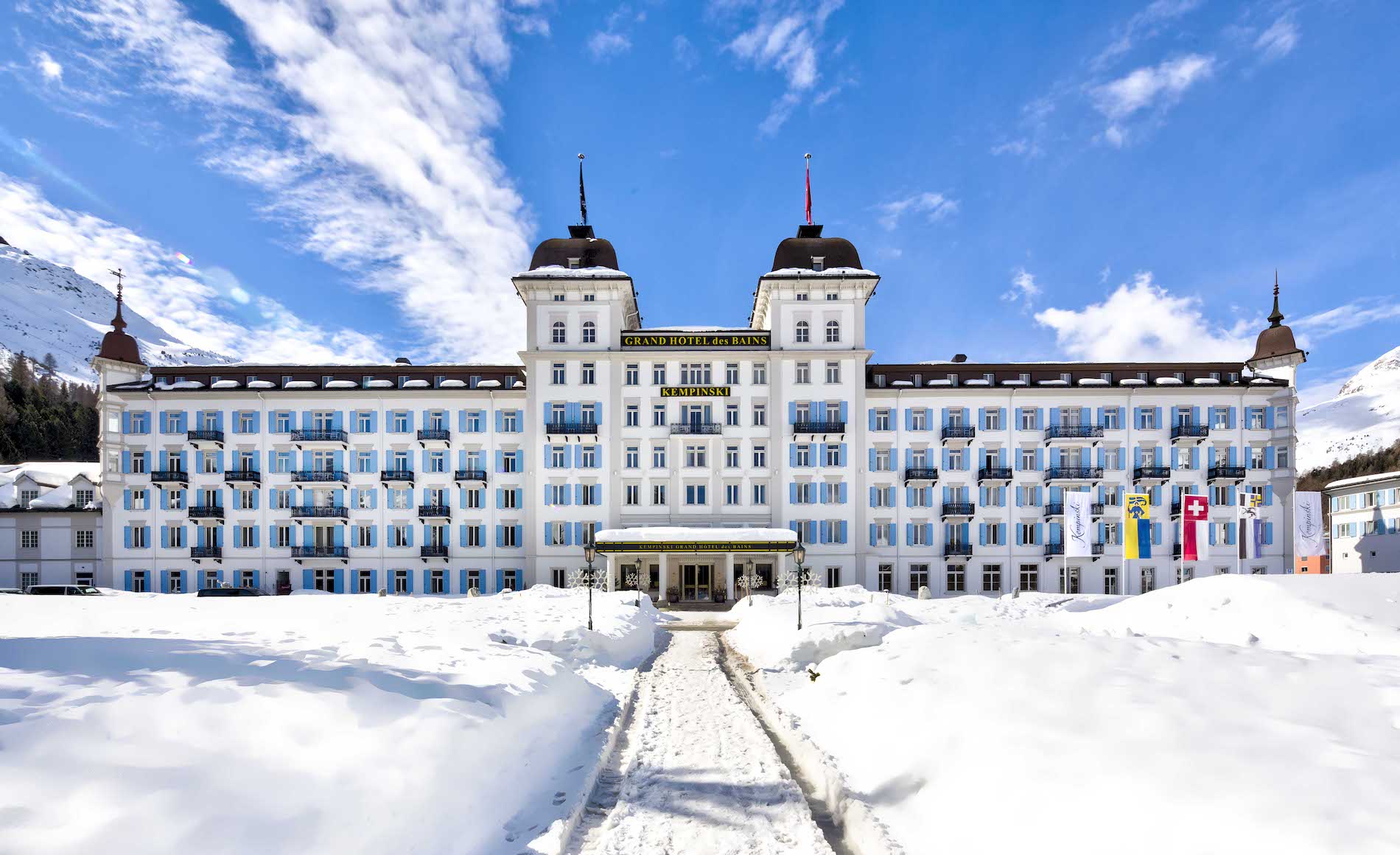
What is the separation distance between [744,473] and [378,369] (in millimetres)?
27564

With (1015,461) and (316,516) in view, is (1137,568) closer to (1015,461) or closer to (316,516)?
(1015,461)

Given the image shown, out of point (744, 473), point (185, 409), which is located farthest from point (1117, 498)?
point (185, 409)

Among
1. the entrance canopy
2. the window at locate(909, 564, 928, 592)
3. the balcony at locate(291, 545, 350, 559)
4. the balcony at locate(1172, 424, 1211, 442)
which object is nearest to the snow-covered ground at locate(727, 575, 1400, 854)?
the entrance canopy

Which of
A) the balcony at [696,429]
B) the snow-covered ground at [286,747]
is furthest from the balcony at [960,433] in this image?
the snow-covered ground at [286,747]

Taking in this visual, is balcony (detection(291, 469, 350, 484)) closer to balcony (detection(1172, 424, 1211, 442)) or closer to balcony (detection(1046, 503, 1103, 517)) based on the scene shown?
balcony (detection(1046, 503, 1103, 517))

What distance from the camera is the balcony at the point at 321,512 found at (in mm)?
40781

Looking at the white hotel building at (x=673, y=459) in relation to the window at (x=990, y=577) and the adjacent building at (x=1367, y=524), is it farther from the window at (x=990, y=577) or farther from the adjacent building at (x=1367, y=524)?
the adjacent building at (x=1367, y=524)

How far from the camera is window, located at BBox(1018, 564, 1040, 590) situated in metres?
40.2

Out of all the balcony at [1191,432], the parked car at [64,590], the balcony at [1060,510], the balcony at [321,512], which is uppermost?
the balcony at [1191,432]

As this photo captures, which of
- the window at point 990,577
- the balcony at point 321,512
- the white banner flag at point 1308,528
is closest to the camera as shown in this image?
the white banner flag at point 1308,528

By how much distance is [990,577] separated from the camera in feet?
133

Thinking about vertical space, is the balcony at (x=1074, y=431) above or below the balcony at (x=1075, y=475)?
above

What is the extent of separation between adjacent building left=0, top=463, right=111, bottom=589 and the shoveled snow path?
1918 inches

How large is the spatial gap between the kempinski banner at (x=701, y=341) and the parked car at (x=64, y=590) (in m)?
35.6
